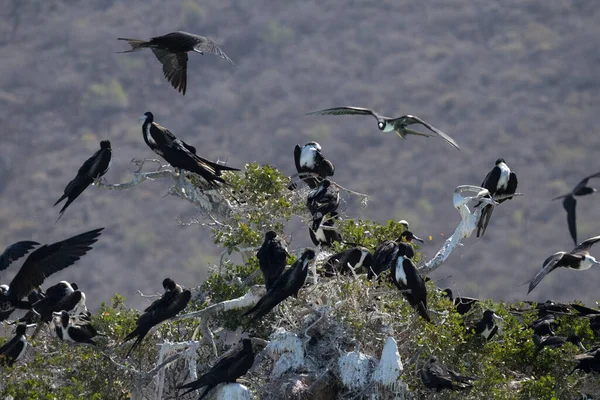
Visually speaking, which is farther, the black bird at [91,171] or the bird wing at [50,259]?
the black bird at [91,171]

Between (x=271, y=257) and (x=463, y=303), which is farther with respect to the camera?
(x=463, y=303)

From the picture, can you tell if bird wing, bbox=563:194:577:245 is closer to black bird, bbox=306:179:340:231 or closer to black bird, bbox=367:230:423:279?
black bird, bbox=367:230:423:279

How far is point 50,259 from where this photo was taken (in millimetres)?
12797

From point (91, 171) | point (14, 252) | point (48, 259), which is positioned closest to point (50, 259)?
point (48, 259)

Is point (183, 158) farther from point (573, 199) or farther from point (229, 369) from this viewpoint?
point (573, 199)

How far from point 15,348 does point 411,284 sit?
3.36 meters

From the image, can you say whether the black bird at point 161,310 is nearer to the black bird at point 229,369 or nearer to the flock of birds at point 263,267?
the flock of birds at point 263,267

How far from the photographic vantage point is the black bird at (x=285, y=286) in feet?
37.2

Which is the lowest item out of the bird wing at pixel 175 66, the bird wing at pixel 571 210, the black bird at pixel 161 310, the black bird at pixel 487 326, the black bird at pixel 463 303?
the black bird at pixel 463 303

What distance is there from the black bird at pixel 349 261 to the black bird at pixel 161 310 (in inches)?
56.2

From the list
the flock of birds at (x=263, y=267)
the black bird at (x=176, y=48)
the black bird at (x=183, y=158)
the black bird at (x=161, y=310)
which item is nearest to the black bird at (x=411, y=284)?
the flock of birds at (x=263, y=267)

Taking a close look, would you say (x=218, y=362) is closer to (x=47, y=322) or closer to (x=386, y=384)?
(x=386, y=384)

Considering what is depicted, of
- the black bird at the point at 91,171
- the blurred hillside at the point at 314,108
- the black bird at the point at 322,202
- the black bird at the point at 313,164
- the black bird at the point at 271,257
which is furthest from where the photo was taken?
the blurred hillside at the point at 314,108

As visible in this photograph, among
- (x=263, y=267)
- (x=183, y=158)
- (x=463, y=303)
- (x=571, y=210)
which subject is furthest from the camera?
(x=183, y=158)
